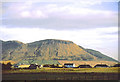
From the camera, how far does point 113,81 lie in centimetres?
8700

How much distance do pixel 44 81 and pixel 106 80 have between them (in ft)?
79.3

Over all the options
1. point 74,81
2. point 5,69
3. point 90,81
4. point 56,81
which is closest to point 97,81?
point 90,81

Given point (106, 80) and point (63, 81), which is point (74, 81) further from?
point (106, 80)

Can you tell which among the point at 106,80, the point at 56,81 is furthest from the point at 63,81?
Answer: the point at 106,80

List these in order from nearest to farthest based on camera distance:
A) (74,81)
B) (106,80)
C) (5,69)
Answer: (74,81), (106,80), (5,69)

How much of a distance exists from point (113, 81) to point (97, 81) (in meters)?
6.05

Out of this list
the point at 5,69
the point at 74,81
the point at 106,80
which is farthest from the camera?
the point at 5,69

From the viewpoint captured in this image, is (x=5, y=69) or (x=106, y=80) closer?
(x=106, y=80)

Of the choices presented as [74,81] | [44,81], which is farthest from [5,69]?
[74,81]

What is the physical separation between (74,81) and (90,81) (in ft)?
20.0

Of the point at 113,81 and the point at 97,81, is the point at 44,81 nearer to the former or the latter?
the point at 97,81

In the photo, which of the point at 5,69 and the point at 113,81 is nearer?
the point at 113,81

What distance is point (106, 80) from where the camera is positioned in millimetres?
89750

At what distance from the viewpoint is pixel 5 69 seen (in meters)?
144
